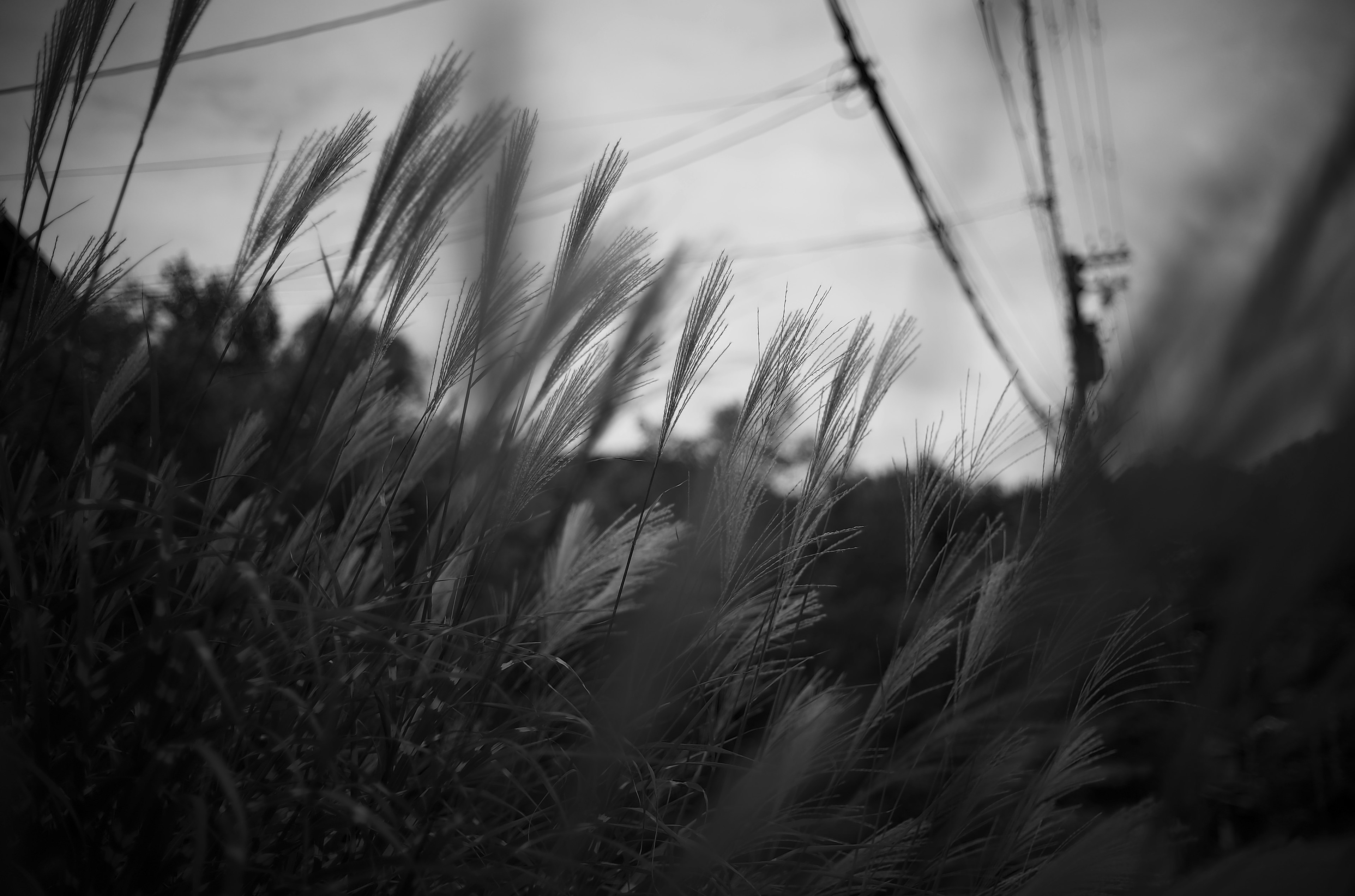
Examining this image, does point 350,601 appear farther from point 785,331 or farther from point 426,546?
point 785,331

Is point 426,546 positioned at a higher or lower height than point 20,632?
higher

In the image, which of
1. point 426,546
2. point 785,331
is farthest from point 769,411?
point 426,546

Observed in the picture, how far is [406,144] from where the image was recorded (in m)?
1.00

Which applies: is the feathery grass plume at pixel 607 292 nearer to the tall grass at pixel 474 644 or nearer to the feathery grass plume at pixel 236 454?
the tall grass at pixel 474 644

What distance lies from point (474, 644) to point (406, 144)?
763mm

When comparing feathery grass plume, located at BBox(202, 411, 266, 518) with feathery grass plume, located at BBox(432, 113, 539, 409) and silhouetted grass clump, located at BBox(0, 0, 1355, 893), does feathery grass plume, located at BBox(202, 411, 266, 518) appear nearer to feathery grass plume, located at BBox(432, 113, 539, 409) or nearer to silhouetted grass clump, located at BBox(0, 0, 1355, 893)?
silhouetted grass clump, located at BBox(0, 0, 1355, 893)

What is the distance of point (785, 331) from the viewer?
117 centimetres

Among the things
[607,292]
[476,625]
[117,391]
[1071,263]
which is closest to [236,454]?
[117,391]

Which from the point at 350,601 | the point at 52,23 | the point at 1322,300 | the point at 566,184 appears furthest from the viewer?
the point at 566,184

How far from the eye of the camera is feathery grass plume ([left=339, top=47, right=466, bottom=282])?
973 millimetres

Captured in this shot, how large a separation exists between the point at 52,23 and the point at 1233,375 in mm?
1542

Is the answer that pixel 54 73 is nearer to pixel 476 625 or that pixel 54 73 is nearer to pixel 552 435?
pixel 552 435

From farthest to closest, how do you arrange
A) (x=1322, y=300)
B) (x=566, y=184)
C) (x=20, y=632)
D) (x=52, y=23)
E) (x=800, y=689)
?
(x=566, y=184)
(x=800, y=689)
(x=52, y=23)
(x=20, y=632)
(x=1322, y=300)

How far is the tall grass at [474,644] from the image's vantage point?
2.89ft
